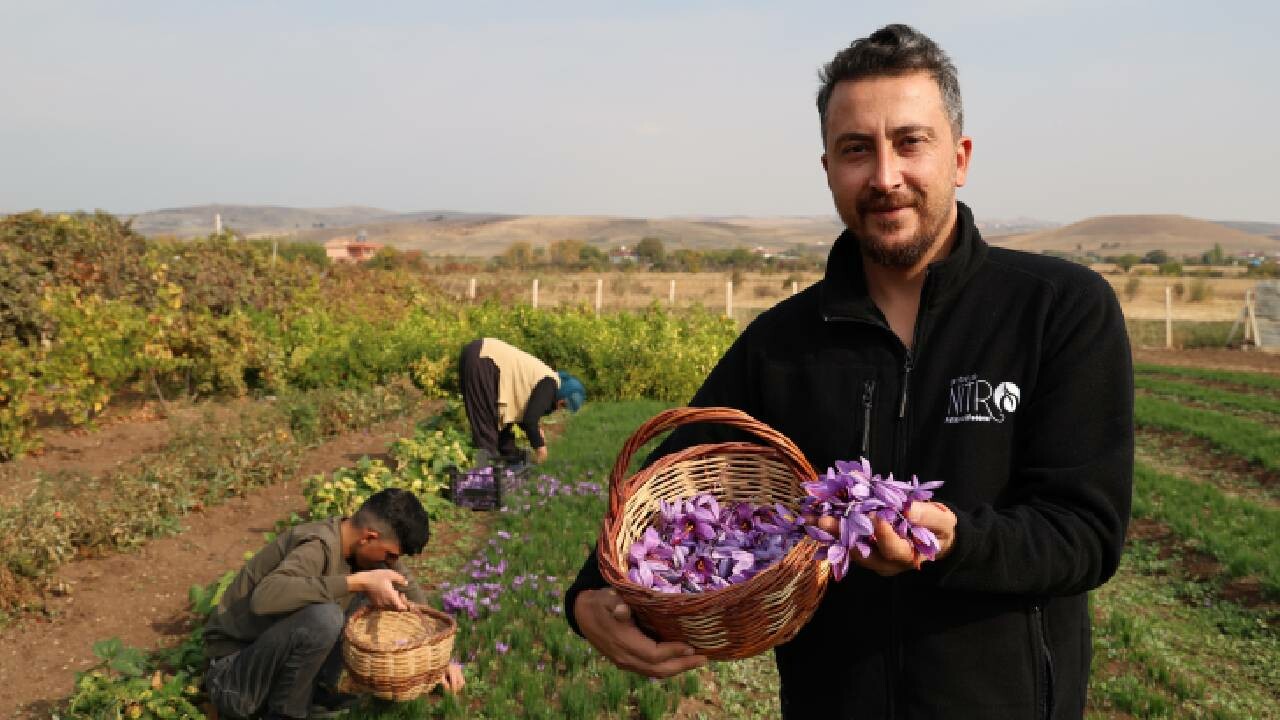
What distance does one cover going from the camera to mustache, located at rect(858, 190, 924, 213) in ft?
6.14

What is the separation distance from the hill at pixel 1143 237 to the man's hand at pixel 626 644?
502ft

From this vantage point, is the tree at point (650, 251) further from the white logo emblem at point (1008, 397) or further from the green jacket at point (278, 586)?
the white logo emblem at point (1008, 397)

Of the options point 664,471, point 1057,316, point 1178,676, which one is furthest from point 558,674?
point 1057,316

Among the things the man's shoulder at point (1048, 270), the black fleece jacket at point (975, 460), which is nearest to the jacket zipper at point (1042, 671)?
the black fleece jacket at point (975, 460)

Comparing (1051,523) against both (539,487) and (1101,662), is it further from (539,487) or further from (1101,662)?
(539,487)

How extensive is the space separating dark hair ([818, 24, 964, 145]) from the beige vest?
671cm

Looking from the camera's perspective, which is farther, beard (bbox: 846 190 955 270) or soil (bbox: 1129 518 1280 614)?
soil (bbox: 1129 518 1280 614)

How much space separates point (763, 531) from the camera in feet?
6.81

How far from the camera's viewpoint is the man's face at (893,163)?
1830 mm

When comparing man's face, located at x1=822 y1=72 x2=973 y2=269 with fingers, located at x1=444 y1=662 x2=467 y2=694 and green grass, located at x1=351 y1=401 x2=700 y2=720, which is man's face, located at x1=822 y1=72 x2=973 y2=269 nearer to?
green grass, located at x1=351 y1=401 x2=700 y2=720

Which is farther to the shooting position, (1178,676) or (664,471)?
(1178,676)

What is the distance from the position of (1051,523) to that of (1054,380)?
0.91ft

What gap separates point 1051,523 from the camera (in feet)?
5.40

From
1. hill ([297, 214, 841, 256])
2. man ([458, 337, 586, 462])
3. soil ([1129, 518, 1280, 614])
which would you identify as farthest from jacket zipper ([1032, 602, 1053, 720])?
hill ([297, 214, 841, 256])
